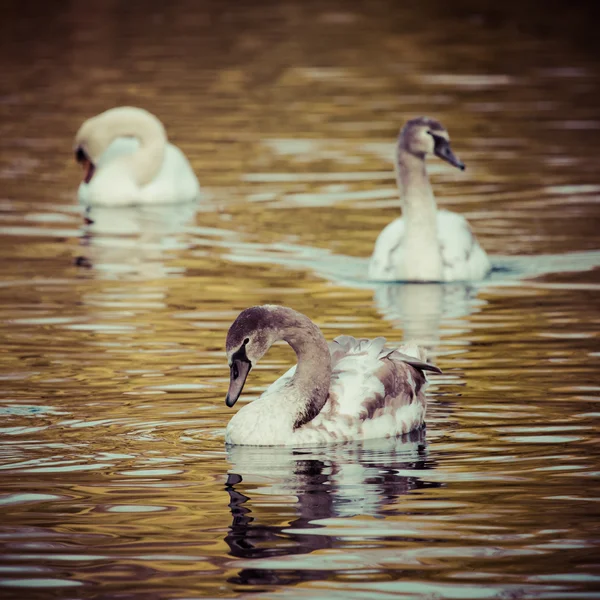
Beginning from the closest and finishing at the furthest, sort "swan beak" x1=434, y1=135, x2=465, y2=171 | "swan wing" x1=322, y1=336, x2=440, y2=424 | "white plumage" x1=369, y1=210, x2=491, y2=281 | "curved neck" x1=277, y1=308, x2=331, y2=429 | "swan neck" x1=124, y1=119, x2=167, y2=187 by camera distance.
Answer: "curved neck" x1=277, y1=308, x2=331, y2=429, "swan wing" x1=322, y1=336, x2=440, y2=424, "white plumage" x1=369, y1=210, x2=491, y2=281, "swan beak" x1=434, y1=135, x2=465, y2=171, "swan neck" x1=124, y1=119, x2=167, y2=187

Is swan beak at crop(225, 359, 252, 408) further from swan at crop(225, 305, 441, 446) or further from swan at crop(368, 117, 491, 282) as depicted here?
swan at crop(368, 117, 491, 282)

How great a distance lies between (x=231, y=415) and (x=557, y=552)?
332 centimetres

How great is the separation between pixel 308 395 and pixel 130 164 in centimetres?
1257

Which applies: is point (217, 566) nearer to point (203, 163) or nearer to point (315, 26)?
point (203, 163)

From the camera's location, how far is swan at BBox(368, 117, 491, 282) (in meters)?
16.5

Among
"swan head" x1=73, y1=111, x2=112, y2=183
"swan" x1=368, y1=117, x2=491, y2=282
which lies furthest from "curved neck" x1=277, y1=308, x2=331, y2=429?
"swan head" x1=73, y1=111, x2=112, y2=183

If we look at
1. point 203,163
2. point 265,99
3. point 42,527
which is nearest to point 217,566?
Result: point 42,527

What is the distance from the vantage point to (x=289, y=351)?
13625mm

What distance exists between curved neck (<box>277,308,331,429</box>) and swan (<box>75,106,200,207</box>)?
11567mm

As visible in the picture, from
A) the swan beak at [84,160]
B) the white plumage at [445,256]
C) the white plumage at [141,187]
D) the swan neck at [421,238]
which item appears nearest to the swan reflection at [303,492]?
the swan neck at [421,238]

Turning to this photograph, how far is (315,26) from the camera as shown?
1779 inches

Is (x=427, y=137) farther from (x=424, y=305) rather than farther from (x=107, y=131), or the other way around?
(x=107, y=131)

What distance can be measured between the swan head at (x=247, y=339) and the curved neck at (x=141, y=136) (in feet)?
40.2

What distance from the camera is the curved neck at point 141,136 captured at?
2267cm
